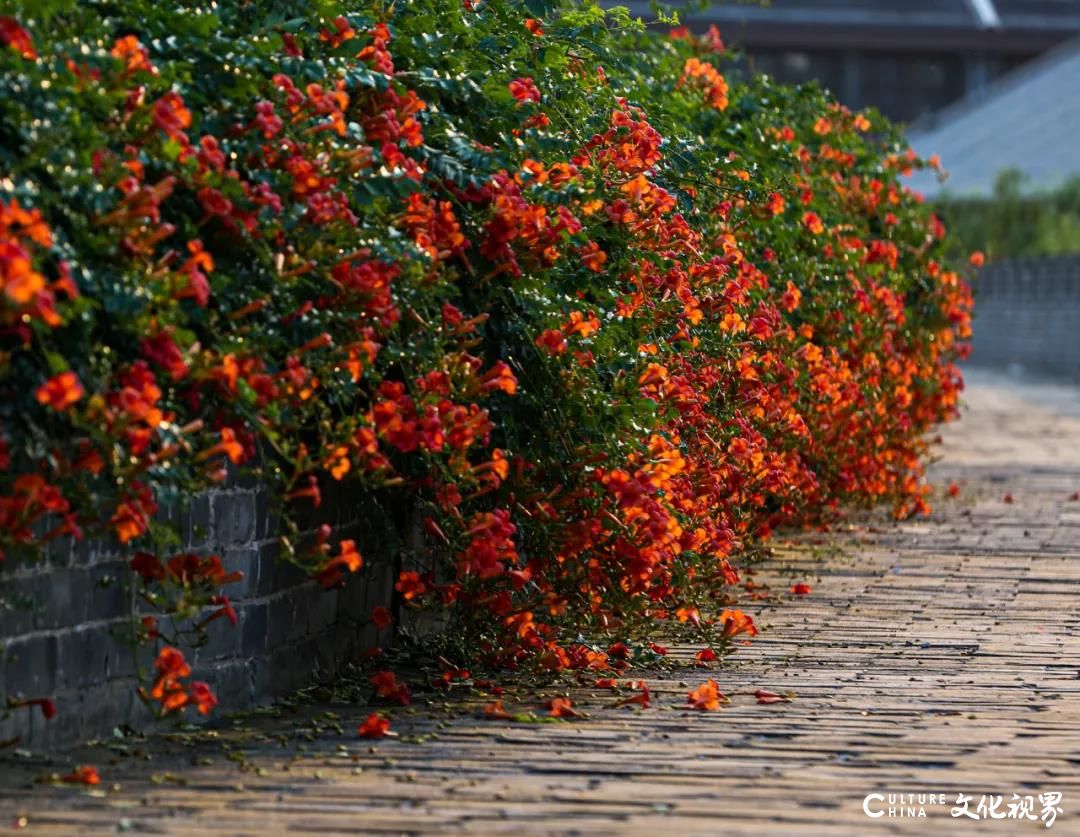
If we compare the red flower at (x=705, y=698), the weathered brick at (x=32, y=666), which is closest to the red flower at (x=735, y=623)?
the red flower at (x=705, y=698)

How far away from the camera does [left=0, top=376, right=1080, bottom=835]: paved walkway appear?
4.68 meters

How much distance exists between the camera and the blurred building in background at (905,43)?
5156 cm

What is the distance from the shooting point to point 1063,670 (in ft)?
21.8

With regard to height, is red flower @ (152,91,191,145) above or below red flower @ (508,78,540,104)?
below

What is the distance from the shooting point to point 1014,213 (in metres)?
38.2

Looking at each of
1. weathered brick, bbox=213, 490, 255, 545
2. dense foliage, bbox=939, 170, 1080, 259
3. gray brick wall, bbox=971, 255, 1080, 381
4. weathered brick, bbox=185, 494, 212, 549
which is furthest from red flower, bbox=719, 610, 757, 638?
dense foliage, bbox=939, 170, 1080, 259

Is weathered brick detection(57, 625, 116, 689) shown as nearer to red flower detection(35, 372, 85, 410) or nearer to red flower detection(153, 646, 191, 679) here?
red flower detection(153, 646, 191, 679)

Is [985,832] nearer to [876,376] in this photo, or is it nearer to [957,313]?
[876,376]

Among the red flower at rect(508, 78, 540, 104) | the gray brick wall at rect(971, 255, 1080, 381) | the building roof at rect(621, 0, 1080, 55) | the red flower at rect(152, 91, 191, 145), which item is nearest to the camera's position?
the red flower at rect(152, 91, 191, 145)

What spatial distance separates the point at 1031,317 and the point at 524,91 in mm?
28206

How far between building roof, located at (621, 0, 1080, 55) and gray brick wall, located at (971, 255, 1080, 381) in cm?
1506

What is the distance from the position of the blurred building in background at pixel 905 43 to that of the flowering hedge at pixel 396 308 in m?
44.2

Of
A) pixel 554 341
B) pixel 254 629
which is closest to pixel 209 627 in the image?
pixel 254 629

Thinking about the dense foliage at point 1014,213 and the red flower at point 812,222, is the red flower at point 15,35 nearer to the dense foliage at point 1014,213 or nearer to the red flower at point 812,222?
the red flower at point 812,222
